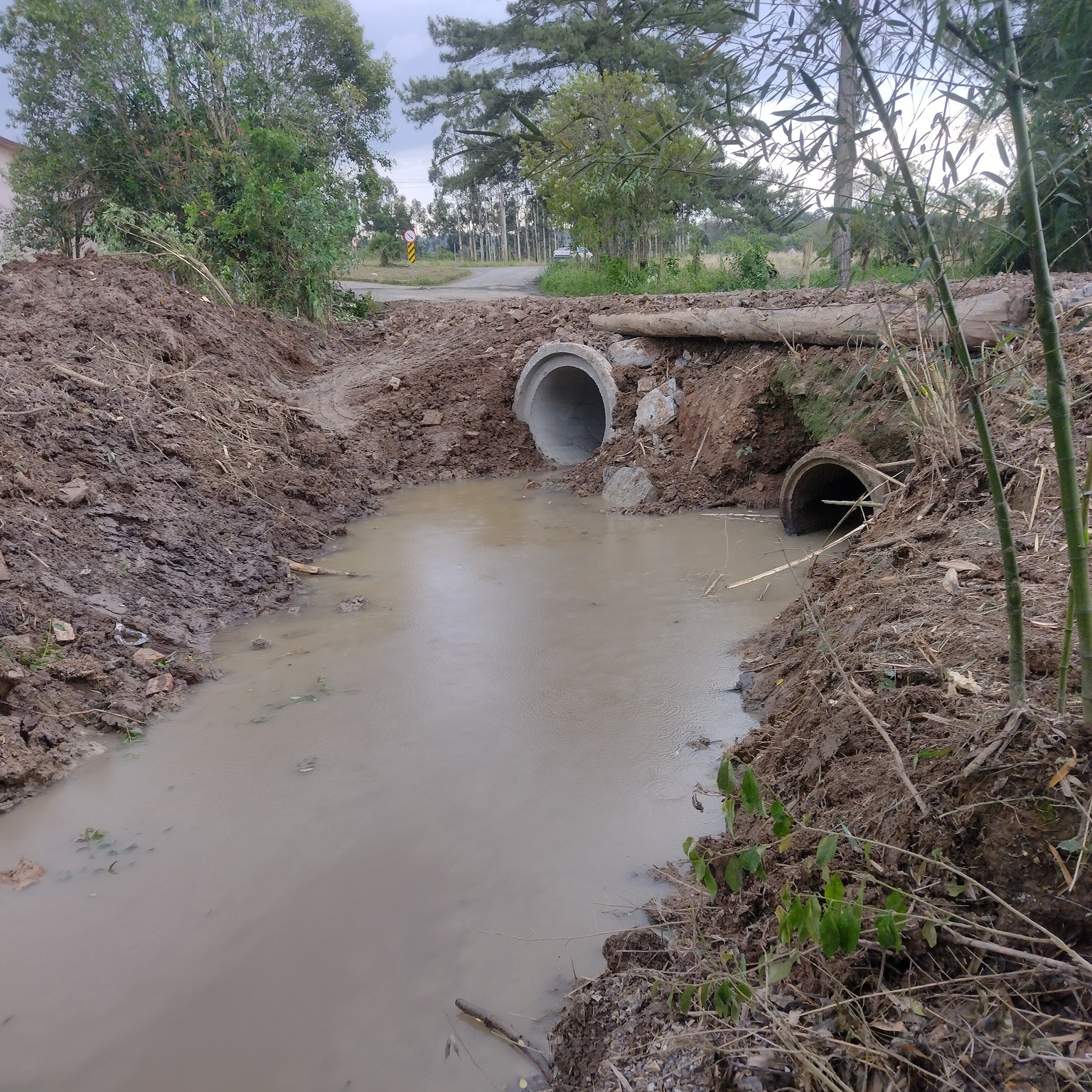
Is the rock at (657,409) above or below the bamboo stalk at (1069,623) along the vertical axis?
below

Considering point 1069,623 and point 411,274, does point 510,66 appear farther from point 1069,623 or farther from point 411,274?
point 1069,623

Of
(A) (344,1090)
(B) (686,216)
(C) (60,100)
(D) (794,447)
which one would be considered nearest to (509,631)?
(A) (344,1090)

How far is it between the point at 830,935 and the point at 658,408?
8.05 m

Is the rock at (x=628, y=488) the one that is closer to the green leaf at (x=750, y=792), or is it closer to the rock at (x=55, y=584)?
the rock at (x=55, y=584)

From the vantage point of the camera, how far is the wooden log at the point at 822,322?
18.8 feet

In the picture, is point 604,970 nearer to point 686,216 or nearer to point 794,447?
point 794,447

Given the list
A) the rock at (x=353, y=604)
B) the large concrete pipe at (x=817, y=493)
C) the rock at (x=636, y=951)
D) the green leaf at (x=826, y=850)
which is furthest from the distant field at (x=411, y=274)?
the green leaf at (x=826, y=850)

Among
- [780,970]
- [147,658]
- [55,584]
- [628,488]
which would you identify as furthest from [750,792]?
[628,488]

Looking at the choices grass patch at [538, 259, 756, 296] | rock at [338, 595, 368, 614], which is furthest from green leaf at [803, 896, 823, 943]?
grass patch at [538, 259, 756, 296]

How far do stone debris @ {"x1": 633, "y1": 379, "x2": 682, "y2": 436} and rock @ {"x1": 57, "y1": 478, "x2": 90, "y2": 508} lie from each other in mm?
5292

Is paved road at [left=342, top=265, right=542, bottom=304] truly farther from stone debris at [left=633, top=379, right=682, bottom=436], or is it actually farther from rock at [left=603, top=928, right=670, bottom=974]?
rock at [left=603, top=928, right=670, bottom=974]

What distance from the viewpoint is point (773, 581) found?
6.32 m

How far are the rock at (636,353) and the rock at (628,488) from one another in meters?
1.36

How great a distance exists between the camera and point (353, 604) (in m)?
6.31
